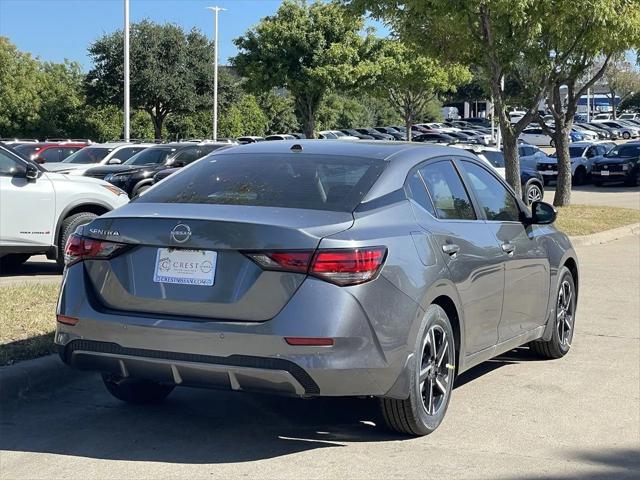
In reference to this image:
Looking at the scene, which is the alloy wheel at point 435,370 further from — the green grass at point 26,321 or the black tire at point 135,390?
the green grass at point 26,321

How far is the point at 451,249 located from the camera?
5438mm

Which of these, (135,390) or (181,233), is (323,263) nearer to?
(181,233)

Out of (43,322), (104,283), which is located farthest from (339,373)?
(43,322)

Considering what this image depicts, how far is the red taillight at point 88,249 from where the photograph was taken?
4.90 m

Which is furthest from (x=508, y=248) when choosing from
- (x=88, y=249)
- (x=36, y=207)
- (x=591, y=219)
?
(x=591, y=219)

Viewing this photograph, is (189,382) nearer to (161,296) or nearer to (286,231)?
(161,296)

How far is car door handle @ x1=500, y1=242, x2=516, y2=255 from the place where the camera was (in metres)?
6.21

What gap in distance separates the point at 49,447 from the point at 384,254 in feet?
7.13

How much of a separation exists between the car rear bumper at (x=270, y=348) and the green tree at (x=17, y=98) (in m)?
50.3

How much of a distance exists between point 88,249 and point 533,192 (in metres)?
19.9

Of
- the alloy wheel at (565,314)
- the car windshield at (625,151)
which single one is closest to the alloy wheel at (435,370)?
the alloy wheel at (565,314)

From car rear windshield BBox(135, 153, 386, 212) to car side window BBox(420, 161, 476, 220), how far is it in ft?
1.49

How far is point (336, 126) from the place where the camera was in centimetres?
7238

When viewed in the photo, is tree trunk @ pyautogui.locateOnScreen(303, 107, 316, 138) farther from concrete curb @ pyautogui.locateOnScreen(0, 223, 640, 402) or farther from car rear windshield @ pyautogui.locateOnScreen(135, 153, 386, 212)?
car rear windshield @ pyautogui.locateOnScreen(135, 153, 386, 212)
